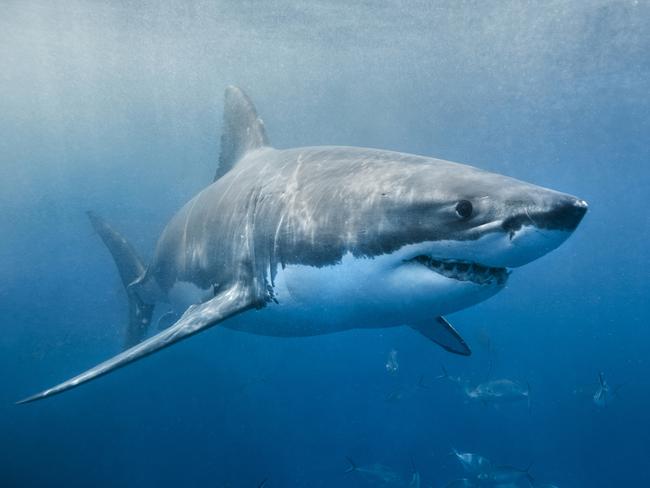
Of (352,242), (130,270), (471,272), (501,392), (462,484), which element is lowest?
(462,484)

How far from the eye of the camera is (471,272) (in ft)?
8.99

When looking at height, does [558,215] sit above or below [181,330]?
above

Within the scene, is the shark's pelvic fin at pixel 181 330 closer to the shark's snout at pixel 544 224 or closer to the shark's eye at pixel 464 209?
the shark's eye at pixel 464 209

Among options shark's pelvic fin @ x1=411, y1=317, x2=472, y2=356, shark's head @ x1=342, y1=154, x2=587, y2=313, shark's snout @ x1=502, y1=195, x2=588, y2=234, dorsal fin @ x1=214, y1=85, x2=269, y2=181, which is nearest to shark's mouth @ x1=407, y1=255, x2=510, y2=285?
shark's head @ x1=342, y1=154, x2=587, y2=313

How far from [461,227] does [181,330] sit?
227 centimetres

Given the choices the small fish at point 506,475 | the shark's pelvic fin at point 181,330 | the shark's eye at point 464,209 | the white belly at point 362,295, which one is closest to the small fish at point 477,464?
the small fish at point 506,475

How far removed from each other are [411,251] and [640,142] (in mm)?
42353

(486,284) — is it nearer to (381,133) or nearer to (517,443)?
(517,443)

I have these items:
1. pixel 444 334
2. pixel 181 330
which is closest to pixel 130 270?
pixel 181 330

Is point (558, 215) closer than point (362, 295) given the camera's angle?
Yes

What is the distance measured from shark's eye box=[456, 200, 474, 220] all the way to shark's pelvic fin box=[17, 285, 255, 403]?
199 centimetres

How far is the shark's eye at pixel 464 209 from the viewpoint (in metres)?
2.55

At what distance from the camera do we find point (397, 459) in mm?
16047

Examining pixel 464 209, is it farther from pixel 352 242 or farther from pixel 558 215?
pixel 352 242
